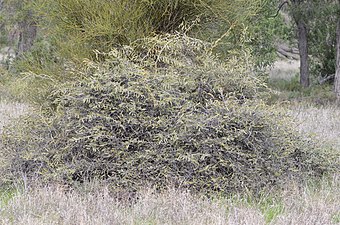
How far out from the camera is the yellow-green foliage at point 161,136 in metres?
5.38

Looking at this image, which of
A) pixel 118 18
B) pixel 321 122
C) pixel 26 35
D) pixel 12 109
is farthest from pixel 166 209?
pixel 26 35

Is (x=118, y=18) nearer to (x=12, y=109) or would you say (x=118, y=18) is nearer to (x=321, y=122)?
(x=12, y=109)

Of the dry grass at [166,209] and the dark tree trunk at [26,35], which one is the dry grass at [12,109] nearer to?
the dry grass at [166,209]

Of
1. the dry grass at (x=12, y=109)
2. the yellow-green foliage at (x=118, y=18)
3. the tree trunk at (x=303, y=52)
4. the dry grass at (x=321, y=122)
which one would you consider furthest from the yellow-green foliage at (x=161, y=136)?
the tree trunk at (x=303, y=52)

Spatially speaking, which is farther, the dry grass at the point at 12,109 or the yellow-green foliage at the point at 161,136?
the dry grass at the point at 12,109

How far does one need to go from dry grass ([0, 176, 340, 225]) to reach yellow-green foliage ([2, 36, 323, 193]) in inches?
12.3

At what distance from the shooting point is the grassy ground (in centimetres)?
442

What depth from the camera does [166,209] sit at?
4711 mm

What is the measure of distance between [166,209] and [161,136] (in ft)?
3.27

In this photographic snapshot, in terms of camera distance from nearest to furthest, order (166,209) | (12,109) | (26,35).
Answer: (166,209)
(12,109)
(26,35)

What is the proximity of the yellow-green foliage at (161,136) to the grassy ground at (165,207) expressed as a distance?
0.26 meters

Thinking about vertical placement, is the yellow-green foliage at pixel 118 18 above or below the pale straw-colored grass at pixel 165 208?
above

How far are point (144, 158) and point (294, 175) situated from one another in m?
1.84

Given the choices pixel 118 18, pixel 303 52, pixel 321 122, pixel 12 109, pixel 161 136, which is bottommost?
pixel 12 109
